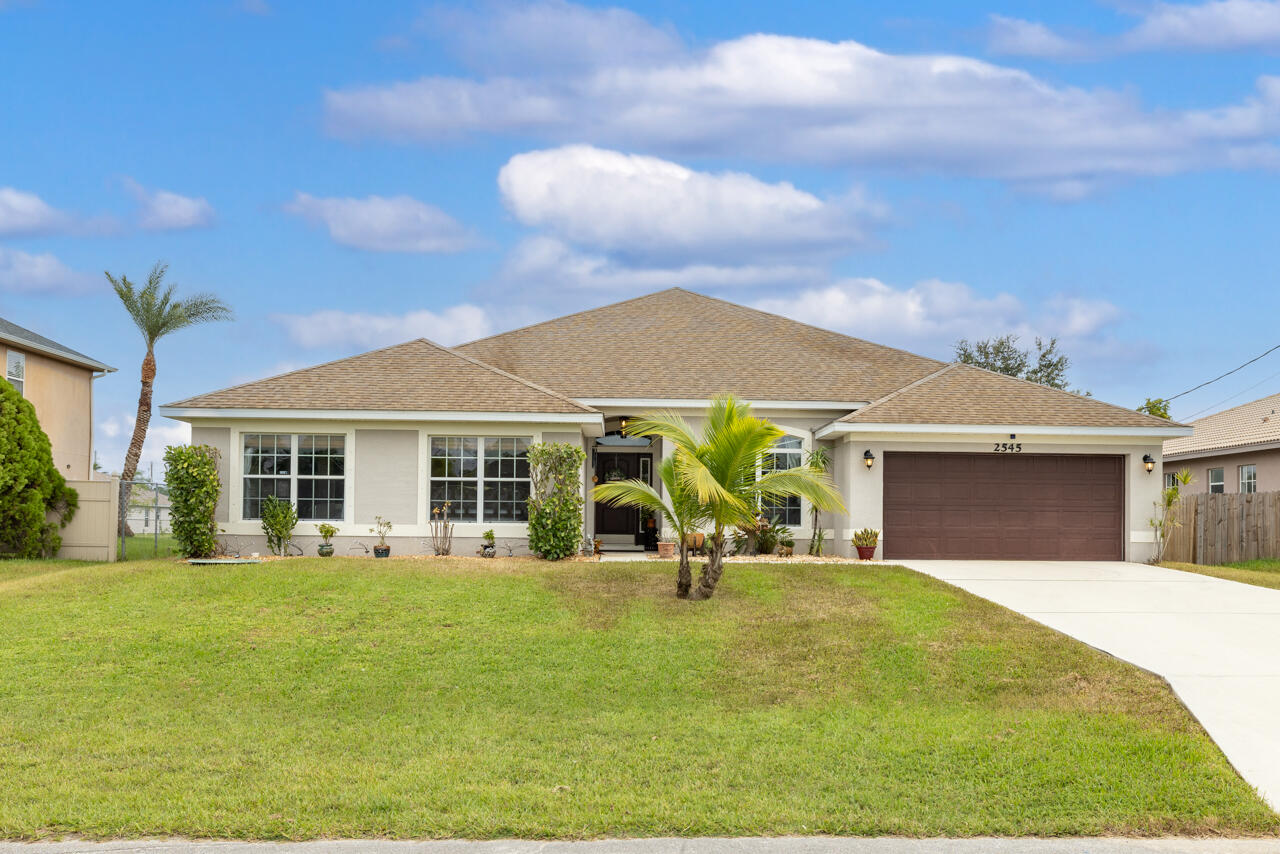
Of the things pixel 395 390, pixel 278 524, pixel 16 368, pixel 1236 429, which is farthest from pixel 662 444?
pixel 1236 429

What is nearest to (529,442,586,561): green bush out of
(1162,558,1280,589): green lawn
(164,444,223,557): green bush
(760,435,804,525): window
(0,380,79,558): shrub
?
(760,435,804,525): window

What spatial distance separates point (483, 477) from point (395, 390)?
2367 mm

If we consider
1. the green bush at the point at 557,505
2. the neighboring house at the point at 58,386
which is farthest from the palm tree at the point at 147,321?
the green bush at the point at 557,505

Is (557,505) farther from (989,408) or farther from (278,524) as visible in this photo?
(989,408)

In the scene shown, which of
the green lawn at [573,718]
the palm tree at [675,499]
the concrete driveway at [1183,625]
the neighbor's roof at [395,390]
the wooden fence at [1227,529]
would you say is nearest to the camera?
the green lawn at [573,718]

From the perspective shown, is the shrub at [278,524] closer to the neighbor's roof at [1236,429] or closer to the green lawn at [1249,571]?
the green lawn at [1249,571]

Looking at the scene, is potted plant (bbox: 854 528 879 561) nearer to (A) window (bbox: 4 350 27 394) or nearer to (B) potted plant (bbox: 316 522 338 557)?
(B) potted plant (bbox: 316 522 338 557)

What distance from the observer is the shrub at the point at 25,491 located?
1869 centimetres

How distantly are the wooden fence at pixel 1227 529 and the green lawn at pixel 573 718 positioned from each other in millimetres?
10592

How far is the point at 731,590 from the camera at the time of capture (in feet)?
45.5

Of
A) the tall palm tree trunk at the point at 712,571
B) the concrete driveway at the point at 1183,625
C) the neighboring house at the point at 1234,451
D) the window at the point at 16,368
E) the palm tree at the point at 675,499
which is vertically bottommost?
the concrete driveway at the point at 1183,625

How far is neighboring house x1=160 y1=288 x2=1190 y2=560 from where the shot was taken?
714 inches

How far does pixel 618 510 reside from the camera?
2134cm

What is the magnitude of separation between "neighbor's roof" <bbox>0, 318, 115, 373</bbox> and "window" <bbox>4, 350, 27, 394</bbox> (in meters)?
0.31
